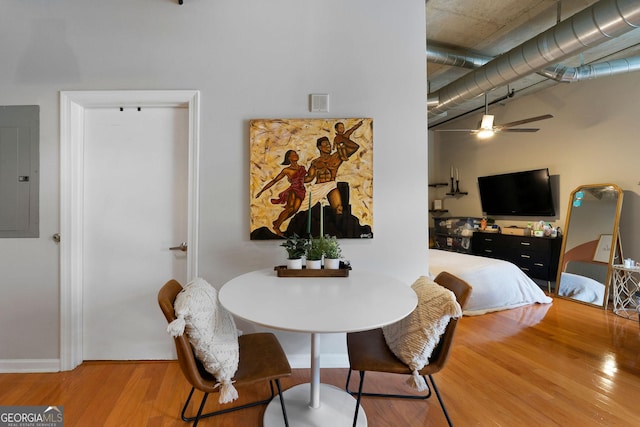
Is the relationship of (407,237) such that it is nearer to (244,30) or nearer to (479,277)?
(479,277)

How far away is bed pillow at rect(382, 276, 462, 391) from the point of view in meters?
1.29

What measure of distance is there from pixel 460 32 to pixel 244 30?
94.0 inches

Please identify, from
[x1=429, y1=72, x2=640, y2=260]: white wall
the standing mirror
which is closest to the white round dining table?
the standing mirror

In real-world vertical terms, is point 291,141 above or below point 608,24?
below

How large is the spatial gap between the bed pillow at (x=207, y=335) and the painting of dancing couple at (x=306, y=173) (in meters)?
0.79

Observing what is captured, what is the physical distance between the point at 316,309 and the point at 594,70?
14.2ft

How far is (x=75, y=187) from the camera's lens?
2.05 m

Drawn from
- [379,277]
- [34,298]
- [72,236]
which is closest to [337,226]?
[379,277]

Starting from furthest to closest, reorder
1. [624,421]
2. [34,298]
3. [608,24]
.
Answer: [608,24] < [34,298] < [624,421]

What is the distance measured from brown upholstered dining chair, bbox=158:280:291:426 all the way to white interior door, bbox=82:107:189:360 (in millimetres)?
826

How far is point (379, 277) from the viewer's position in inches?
68.7

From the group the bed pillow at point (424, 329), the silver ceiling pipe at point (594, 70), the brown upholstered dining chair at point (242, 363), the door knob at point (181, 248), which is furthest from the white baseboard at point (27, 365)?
the silver ceiling pipe at point (594, 70)

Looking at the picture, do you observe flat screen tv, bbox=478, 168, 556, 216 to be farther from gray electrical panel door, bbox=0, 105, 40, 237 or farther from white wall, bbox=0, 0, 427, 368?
gray electrical panel door, bbox=0, 105, 40, 237

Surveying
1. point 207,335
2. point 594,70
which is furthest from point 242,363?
point 594,70
